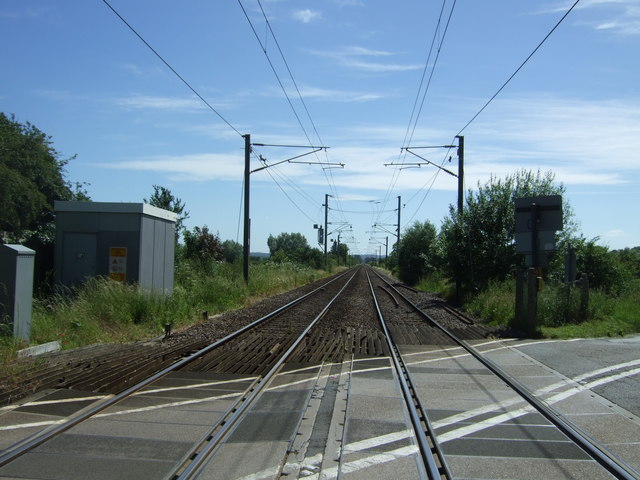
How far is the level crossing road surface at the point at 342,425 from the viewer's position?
190 inches

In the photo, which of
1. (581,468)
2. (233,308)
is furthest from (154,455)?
(233,308)

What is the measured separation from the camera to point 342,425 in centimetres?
606

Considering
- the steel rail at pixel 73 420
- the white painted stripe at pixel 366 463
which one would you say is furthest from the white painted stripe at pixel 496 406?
the steel rail at pixel 73 420

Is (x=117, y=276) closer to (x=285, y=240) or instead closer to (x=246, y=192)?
(x=246, y=192)

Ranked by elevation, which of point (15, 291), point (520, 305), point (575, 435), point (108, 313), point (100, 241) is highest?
point (100, 241)

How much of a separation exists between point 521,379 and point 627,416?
202 cm

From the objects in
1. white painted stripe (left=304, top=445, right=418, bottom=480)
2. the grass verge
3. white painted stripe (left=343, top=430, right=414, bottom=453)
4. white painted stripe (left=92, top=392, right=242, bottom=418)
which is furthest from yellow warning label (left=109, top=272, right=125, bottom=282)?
white painted stripe (left=304, top=445, right=418, bottom=480)

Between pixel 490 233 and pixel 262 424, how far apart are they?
20657mm

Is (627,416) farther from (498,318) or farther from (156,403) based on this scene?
(498,318)

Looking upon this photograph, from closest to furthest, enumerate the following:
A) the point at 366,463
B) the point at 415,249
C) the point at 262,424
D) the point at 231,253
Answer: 1. the point at 366,463
2. the point at 262,424
3. the point at 415,249
4. the point at 231,253

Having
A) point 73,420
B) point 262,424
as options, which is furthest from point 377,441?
point 73,420

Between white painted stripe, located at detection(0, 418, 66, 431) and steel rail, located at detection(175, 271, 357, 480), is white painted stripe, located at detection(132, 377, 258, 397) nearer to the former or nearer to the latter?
steel rail, located at detection(175, 271, 357, 480)

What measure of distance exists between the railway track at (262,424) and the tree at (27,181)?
1157 inches

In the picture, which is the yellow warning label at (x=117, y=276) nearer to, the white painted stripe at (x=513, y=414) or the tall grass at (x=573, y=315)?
the tall grass at (x=573, y=315)
